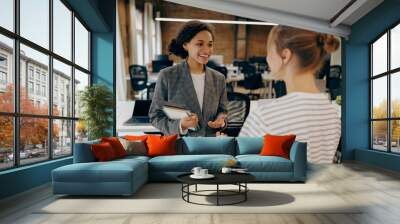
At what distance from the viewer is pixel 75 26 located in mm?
7629

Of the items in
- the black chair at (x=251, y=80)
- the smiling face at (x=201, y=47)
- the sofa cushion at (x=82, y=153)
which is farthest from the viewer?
the black chair at (x=251, y=80)

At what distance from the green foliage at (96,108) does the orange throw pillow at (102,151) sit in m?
2.12

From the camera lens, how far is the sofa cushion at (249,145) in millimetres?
6765

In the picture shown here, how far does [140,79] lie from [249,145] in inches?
124

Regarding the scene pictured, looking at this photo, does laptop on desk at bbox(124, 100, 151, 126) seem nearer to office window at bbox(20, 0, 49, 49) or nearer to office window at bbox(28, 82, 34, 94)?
office window at bbox(20, 0, 49, 49)

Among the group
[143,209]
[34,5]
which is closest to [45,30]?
[34,5]

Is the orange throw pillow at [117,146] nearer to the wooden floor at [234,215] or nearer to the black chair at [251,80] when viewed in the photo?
the wooden floor at [234,215]

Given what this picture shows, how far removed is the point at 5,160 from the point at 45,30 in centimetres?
231

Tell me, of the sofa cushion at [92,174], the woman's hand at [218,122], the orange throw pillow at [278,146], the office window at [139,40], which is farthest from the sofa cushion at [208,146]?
the office window at [139,40]

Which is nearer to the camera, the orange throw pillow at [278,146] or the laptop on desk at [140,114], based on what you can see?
the orange throw pillow at [278,146]

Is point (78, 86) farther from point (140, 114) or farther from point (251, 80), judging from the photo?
point (251, 80)

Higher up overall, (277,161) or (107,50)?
(107,50)

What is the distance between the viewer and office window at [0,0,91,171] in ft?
16.2

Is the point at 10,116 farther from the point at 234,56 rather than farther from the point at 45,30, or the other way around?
the point at 234,56
